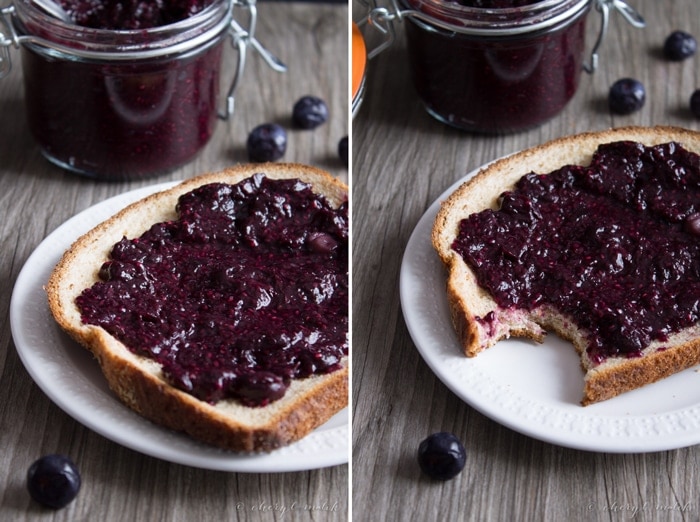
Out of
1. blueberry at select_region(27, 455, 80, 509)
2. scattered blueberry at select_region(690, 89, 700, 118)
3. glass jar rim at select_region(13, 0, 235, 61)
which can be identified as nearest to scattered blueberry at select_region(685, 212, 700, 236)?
scattered blueberry at select_region(690, 89, 700, 118)

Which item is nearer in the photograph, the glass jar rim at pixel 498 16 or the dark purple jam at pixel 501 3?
the glass jar rim at pixel 498 16

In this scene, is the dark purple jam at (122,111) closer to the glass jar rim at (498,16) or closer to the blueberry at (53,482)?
the glass jar rim at (498,16)

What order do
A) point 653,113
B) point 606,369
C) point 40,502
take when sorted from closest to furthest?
point 40,502 < point 606,369 < point 653,113

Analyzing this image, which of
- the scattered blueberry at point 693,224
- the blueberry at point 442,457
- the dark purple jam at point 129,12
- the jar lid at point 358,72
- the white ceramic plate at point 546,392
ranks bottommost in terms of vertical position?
the blueberry at point 442,457

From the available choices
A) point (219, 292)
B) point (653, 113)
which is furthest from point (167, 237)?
point (653, 113)

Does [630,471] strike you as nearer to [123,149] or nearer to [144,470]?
[144,470]

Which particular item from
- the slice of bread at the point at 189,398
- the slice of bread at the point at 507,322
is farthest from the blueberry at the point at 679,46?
the slice of bread at the point at 189,398
